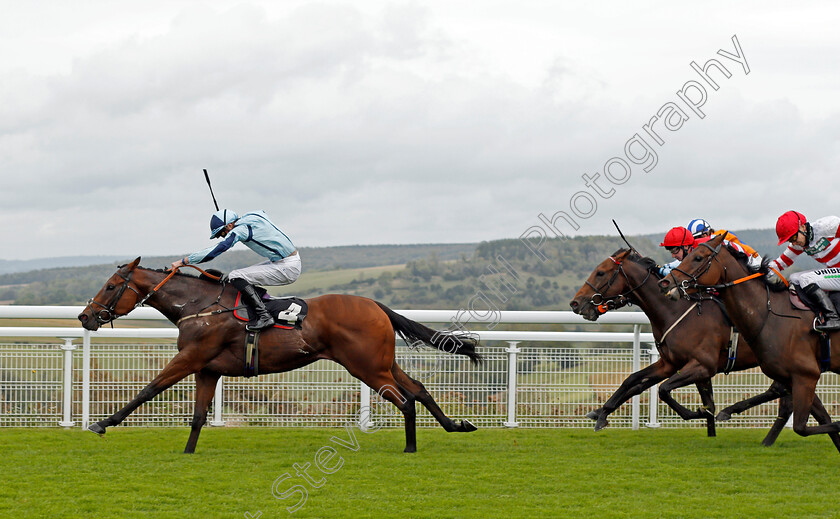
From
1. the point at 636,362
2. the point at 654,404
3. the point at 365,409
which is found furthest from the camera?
the point at 654,404

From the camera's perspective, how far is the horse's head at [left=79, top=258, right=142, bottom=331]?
681 centimetres

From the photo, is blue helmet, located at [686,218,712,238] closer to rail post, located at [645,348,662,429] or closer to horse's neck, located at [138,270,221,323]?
rail post, located at [645,348,662,429]

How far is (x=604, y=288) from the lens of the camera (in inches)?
289

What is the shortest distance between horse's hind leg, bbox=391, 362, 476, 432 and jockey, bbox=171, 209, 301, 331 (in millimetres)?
1109

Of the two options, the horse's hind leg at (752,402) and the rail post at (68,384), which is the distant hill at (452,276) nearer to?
the horse's hind leg at (752,402)

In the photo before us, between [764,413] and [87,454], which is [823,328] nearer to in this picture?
[764,413]

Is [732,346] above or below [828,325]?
below

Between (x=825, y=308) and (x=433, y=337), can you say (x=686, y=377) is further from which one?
(x=433, y=337)

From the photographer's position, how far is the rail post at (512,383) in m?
8.18

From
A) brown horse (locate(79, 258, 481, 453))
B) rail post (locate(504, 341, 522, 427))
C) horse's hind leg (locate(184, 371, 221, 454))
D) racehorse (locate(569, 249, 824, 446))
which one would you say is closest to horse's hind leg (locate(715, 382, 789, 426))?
racehorse (locate(569, 249, 824, 446))

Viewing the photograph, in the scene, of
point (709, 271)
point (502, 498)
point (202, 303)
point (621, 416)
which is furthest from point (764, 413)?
point (202, 303)

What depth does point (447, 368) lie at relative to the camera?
8.09m

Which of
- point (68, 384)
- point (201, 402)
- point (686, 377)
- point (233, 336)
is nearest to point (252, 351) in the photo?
point (233, 336)

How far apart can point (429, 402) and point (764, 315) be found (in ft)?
8.40
